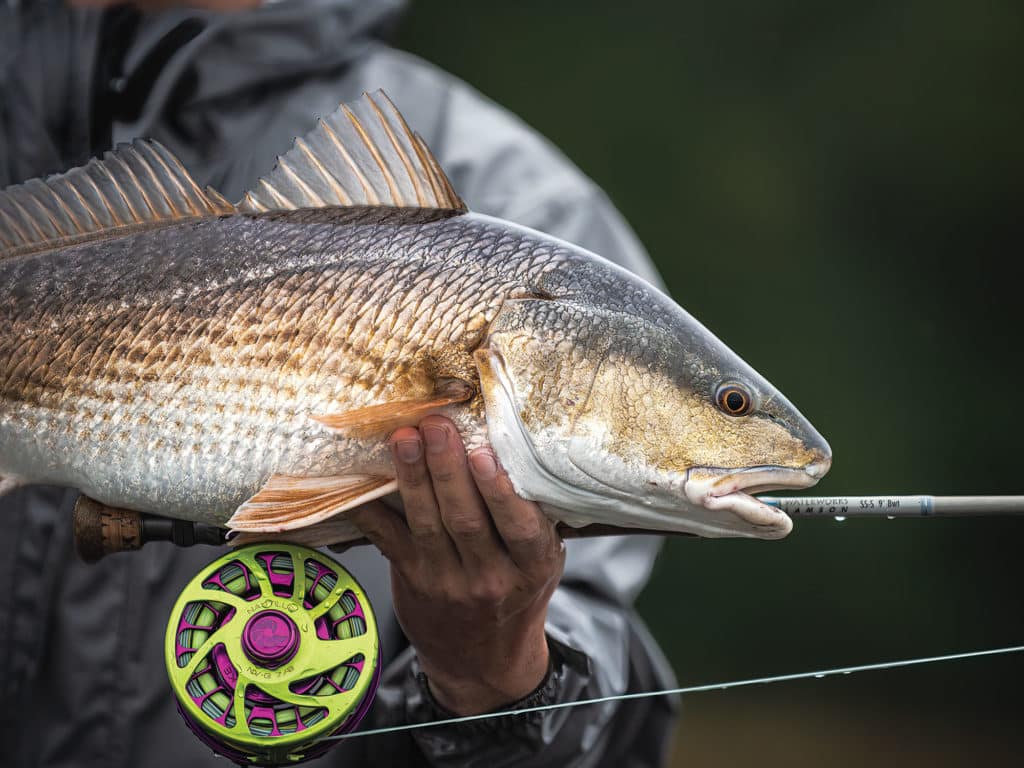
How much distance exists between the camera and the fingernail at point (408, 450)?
1.22 metres

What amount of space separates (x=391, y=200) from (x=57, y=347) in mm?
383

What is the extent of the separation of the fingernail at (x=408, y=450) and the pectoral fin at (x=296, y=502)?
2.1 inches

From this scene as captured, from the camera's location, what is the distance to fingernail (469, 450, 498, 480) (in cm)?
123

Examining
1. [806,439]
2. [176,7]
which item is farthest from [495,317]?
[176,7]

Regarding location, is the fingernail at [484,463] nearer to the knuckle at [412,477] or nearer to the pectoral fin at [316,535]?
the knuckle at [412,477]

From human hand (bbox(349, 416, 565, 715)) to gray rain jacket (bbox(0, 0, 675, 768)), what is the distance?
42 millimetres

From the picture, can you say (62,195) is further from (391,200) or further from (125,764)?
(125,764)

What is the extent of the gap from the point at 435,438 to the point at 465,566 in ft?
0.67

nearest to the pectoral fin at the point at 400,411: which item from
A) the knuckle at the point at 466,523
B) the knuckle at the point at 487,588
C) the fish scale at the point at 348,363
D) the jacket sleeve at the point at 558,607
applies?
the fish scale at the point at 348,363

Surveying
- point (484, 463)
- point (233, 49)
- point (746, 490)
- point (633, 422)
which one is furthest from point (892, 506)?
point (233, 49)

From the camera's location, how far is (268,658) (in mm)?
1224

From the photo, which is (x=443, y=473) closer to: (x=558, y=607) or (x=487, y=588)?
(x=487, y=588)

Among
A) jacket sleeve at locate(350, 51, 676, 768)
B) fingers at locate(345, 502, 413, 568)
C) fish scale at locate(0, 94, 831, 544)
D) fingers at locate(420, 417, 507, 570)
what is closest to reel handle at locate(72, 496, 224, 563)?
fish scale at locate(0, 94, 831, 544)

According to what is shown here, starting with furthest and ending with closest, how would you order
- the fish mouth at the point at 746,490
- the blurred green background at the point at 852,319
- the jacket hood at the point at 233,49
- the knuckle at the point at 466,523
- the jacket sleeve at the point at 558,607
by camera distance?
the blurred green background at the point at 852,319, the jacket hood at the point at 233,49, the jacket sleeve at the point at 558,607, the knuckle at the point at 466,523, the fish mouth at the point at 746,490
